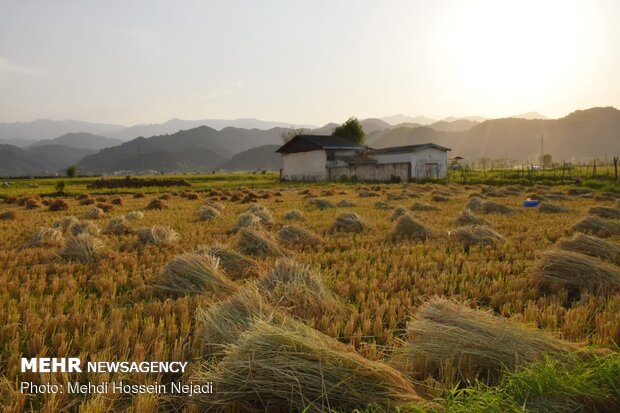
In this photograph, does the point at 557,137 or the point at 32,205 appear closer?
the point at 32,205

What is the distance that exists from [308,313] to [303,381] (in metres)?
1.83

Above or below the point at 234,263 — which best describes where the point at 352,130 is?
above

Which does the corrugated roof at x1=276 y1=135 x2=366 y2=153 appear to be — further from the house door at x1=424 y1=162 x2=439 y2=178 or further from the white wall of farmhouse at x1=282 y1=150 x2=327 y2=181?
the house door at x1=424 y1=162 x2=439 y2=178

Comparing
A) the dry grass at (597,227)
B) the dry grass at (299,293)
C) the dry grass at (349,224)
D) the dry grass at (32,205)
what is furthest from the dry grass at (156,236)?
the dry grass at (32,205)

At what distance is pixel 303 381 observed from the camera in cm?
274

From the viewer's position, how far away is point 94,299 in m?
5.28

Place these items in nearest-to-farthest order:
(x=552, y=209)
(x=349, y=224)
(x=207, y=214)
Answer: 1. (x=349, y=224)
2. (x=207, y=214)
3. (x=552, y=209)

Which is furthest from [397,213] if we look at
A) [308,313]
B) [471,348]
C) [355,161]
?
[355,161]

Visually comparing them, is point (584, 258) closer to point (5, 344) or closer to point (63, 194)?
point (5, 344)

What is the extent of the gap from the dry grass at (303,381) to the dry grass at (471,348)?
493mm

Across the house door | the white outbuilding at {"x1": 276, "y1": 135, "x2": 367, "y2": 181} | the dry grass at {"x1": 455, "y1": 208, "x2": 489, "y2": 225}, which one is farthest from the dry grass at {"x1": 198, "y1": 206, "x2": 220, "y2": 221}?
the white outbuilding at {"x1": 276, "y1": 135, "x2": 367, "y2": 181}

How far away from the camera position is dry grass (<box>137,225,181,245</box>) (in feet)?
30.3

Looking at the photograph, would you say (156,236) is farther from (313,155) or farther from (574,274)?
(313,155)

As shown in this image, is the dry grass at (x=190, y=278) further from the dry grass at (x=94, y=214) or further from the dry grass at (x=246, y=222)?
the dry grass at (x=94, y=214)
